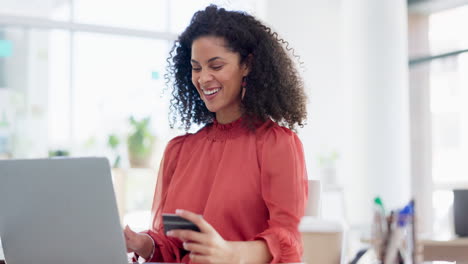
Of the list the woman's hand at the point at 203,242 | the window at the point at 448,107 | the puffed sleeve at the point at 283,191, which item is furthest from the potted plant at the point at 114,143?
the woman's hand at the point at 203,242

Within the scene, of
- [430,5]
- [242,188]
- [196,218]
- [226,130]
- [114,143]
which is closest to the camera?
[196,218]

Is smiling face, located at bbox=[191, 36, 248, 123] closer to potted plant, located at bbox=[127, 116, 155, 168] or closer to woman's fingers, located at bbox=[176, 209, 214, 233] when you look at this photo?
woman's fingers, located at bbox=[176, 209, 214, 233]

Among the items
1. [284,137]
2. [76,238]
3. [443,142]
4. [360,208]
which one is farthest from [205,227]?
[443,142]

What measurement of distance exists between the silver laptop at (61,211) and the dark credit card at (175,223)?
10 centimetres

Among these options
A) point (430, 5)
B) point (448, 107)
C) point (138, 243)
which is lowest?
point (138, 243)

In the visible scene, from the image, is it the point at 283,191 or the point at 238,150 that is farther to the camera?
the point at 238,150

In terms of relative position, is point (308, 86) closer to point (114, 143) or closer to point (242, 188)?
point (114, 143)

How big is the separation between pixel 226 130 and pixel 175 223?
0.68 meters

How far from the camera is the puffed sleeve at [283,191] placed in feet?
4.83

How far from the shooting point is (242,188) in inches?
Answer: 65.8

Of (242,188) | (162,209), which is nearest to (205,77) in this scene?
(242,188)

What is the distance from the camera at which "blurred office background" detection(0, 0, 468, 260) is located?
6.31 m

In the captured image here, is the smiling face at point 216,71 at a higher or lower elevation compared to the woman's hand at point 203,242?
higher

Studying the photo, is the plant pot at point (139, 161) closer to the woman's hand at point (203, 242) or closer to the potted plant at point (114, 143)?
the potted plant at point (114, 143)
